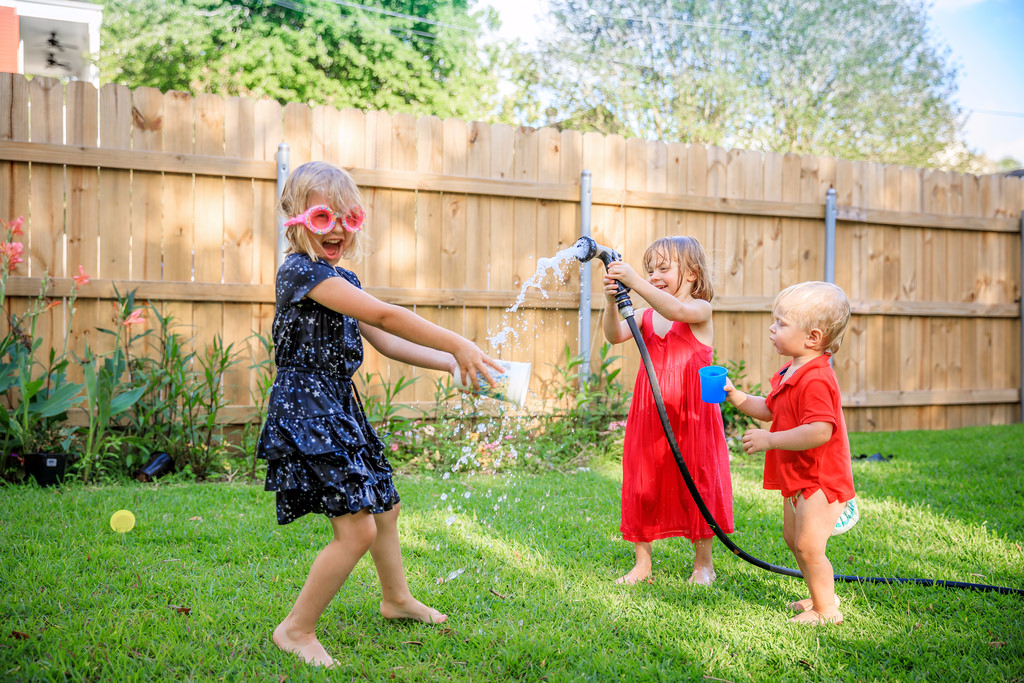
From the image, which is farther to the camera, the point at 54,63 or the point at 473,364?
the point at 54,63

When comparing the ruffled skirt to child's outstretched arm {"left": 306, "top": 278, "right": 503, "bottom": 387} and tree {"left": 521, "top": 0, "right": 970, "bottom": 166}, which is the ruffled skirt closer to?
child's outstretched arm {"left": 306, "top": 278, "right": 503, "bottom": 387}

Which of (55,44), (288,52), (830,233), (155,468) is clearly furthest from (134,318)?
(288,52)

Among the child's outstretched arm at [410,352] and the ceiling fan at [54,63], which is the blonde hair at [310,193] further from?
the ceiling fan at [54,63]

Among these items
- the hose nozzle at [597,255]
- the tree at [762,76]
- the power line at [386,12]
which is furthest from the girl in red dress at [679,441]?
the tree at [762,76]

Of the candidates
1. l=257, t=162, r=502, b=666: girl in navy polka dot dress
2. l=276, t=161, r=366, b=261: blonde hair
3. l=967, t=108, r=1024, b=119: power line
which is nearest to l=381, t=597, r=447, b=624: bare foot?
l=257, t=162, r=502, b=666: girl in navy polka dot dress

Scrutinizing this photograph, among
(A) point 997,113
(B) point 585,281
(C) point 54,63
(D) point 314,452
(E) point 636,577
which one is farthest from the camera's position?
(A) point 997,113

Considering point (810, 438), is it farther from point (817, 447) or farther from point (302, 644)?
point (302, 644)

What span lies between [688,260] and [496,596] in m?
1.41

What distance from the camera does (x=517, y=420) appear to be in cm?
509

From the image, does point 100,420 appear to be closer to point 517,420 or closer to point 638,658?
point 517,420

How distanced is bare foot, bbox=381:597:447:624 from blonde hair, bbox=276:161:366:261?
1080 mm

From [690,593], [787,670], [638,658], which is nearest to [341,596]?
[638,658]

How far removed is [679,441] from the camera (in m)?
2.86

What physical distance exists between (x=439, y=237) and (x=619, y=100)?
53.7 feet
